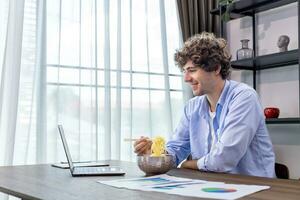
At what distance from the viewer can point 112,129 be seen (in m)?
3.26

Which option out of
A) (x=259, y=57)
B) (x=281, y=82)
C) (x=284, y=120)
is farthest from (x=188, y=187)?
(x=281, y=82)

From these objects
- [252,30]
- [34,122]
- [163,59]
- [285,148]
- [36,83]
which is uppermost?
[252,30]

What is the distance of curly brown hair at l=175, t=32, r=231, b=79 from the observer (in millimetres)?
2016

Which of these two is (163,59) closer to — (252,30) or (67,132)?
(252,30)

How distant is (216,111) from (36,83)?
148 cm

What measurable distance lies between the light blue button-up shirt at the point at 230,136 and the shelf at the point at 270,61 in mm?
1107

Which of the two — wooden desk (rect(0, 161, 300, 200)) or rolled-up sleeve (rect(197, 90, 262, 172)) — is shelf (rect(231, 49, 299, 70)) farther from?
wooden desk (rect(0, 161, 300, 200))

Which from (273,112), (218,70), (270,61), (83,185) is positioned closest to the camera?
(83,185)

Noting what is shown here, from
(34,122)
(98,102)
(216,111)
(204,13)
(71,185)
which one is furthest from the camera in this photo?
(204,13)

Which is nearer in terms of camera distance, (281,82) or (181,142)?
(181,142)

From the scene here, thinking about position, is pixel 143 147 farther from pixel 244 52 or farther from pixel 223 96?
pixel 244 52

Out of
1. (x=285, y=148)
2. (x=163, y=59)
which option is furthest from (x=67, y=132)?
(x=285, y=148)

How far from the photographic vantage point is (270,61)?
3230mm

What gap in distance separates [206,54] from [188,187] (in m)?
0.94
